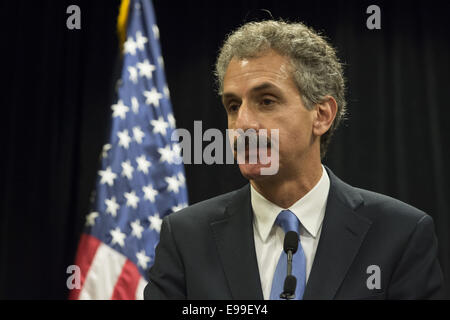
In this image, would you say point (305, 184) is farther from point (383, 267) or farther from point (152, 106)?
point (152, 106)

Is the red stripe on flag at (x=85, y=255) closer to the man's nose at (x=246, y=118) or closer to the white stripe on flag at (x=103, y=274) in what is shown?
the white stripe on flag at (x=103, y=274)

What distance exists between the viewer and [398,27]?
4023 millimetres

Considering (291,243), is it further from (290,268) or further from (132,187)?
(132,187)

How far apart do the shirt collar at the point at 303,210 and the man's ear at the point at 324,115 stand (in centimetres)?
17

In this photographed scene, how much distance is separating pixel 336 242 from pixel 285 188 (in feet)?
0.84

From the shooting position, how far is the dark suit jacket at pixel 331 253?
1.45 metres

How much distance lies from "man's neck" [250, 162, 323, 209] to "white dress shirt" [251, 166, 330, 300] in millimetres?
19

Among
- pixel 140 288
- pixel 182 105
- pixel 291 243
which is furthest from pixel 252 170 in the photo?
pixel 182 105

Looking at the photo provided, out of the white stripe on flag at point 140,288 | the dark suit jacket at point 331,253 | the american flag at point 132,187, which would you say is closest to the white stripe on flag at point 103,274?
the american flag at point 132,187
